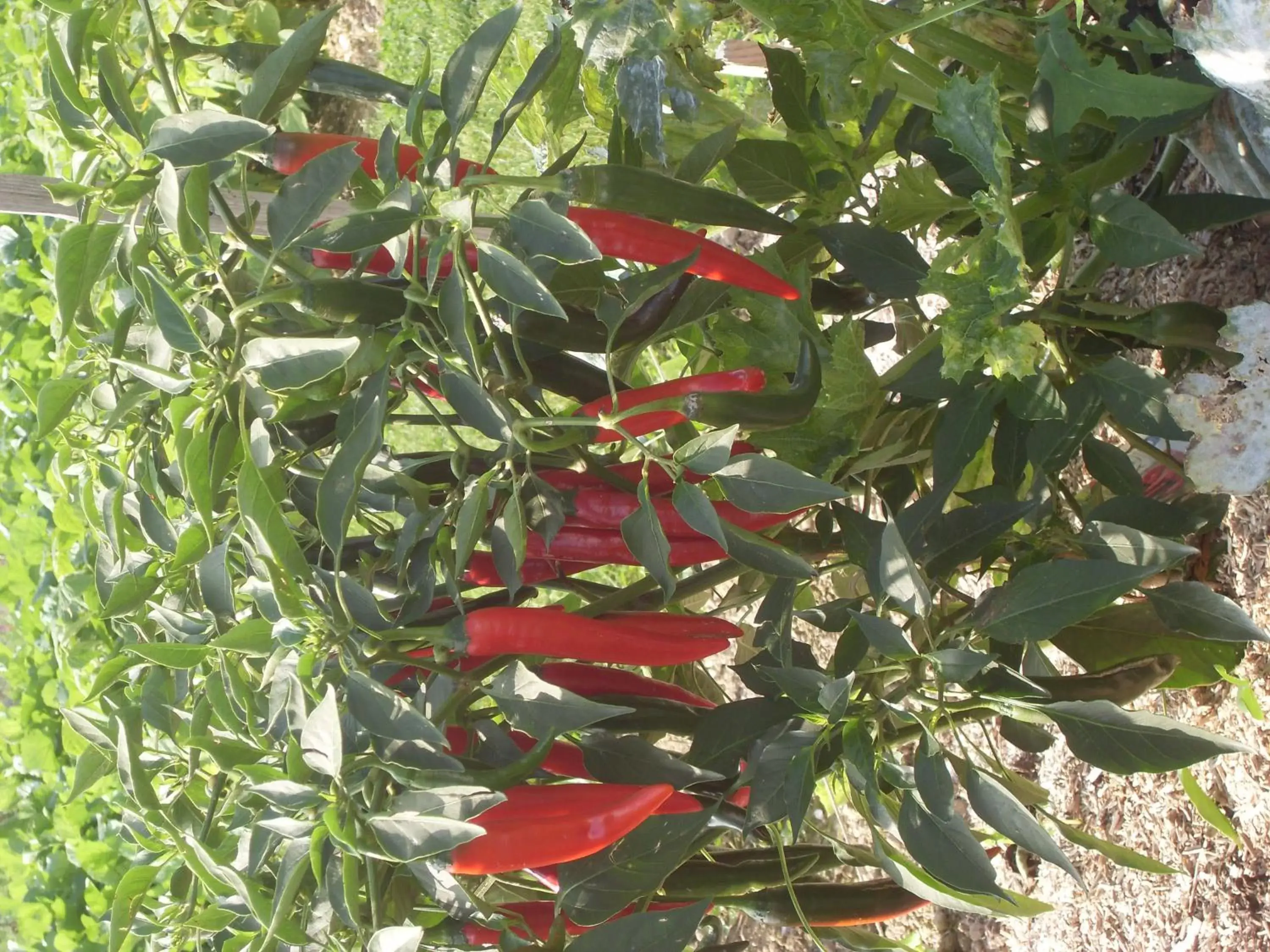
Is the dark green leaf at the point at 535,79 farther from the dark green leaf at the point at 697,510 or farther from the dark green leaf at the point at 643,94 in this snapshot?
the dark green leaf at the point at 697,510

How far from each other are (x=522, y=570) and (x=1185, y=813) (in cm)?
96

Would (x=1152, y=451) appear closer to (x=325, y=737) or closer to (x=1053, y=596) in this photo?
(x=1053, y=596)

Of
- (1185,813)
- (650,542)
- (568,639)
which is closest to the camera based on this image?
(650,542)

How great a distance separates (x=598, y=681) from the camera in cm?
119

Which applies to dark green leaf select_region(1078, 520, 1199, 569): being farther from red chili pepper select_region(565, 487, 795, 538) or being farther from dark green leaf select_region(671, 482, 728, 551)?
dark green leaf select_region(671, 482, 728, 551)

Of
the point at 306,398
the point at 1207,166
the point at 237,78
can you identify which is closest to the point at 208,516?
the point at 306,398

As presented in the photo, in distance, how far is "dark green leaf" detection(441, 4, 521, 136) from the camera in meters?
0.87

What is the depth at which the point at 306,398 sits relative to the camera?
941mm

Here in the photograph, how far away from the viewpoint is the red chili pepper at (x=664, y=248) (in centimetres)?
103

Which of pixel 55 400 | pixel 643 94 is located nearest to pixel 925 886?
pixel 643 94

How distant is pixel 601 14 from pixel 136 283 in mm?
466

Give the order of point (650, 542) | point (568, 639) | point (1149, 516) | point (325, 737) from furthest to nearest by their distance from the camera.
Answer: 1. point (1149, 516)
2. point (568, 639)
3. point (650, 542)
4. point (325, 737)

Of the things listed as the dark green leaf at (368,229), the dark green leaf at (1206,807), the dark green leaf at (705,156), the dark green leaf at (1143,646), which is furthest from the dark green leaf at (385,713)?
the dark green leaf at (1206,807)

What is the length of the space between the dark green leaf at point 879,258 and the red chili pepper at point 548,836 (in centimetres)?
53
